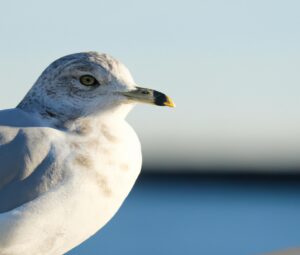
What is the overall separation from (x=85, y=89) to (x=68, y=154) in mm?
439

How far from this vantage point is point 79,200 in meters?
5.95

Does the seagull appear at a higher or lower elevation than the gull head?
lower

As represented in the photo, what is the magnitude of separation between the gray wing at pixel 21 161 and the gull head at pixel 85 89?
0.18 metres

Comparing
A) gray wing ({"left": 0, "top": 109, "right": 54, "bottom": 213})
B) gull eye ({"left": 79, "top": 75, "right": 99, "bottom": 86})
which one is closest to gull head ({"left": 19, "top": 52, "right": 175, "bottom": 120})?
gull eye ({"left": 79, "top": 75, "right": 99, "bottom": 86})

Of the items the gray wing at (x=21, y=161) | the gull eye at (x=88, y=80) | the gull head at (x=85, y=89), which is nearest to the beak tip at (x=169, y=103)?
the gull head at (x=85, y=89)

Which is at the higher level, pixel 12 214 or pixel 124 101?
pixel 124 101

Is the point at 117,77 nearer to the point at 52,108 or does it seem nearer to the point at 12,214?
the point at 52,108

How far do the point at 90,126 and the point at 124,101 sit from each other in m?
0.25

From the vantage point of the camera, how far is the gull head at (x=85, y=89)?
6250 mm

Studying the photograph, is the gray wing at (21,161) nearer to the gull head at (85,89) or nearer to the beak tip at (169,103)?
the gull head at (85,89)

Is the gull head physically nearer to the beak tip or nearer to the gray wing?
the beak tip

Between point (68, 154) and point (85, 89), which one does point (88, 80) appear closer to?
point (85, 89)

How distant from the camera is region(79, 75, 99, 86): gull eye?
630 centimetres

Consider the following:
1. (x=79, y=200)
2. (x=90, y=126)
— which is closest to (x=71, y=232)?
(x=79, y=200)
